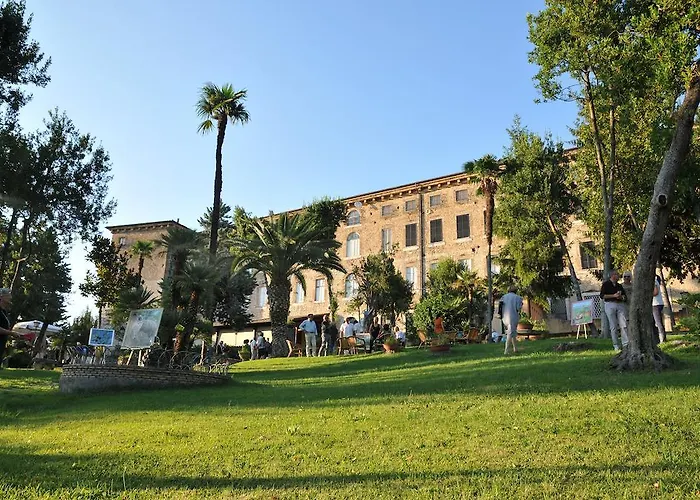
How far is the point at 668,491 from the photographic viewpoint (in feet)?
12.5

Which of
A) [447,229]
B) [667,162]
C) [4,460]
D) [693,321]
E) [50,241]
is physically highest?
[447,229]

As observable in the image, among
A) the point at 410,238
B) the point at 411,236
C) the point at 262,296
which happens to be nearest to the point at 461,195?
the point at 411,236

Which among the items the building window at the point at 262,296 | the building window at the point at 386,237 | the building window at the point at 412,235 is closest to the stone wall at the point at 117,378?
the building window at the point at 412,235

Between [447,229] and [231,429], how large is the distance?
118 feet

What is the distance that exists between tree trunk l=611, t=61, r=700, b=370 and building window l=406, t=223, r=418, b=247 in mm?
33347

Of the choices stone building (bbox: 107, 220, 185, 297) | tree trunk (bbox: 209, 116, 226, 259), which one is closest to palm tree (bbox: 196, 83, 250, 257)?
tree trunk (bbox: 209, 116, 226, 259)

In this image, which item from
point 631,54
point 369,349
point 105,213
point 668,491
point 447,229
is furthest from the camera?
point 447,229

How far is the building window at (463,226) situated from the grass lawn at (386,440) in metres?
30.4

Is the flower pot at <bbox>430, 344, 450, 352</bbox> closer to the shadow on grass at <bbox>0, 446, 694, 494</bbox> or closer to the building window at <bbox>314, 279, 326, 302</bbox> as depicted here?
the shadow on grass at <bbox>0, 446, 694, 494</bbox>

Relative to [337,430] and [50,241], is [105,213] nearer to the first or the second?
[50,241]

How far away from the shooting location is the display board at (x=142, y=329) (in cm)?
1412

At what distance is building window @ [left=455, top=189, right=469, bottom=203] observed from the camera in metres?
41.3

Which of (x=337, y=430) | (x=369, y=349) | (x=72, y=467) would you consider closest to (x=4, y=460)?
(x=72, y=467)

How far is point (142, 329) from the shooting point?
14.3 m
